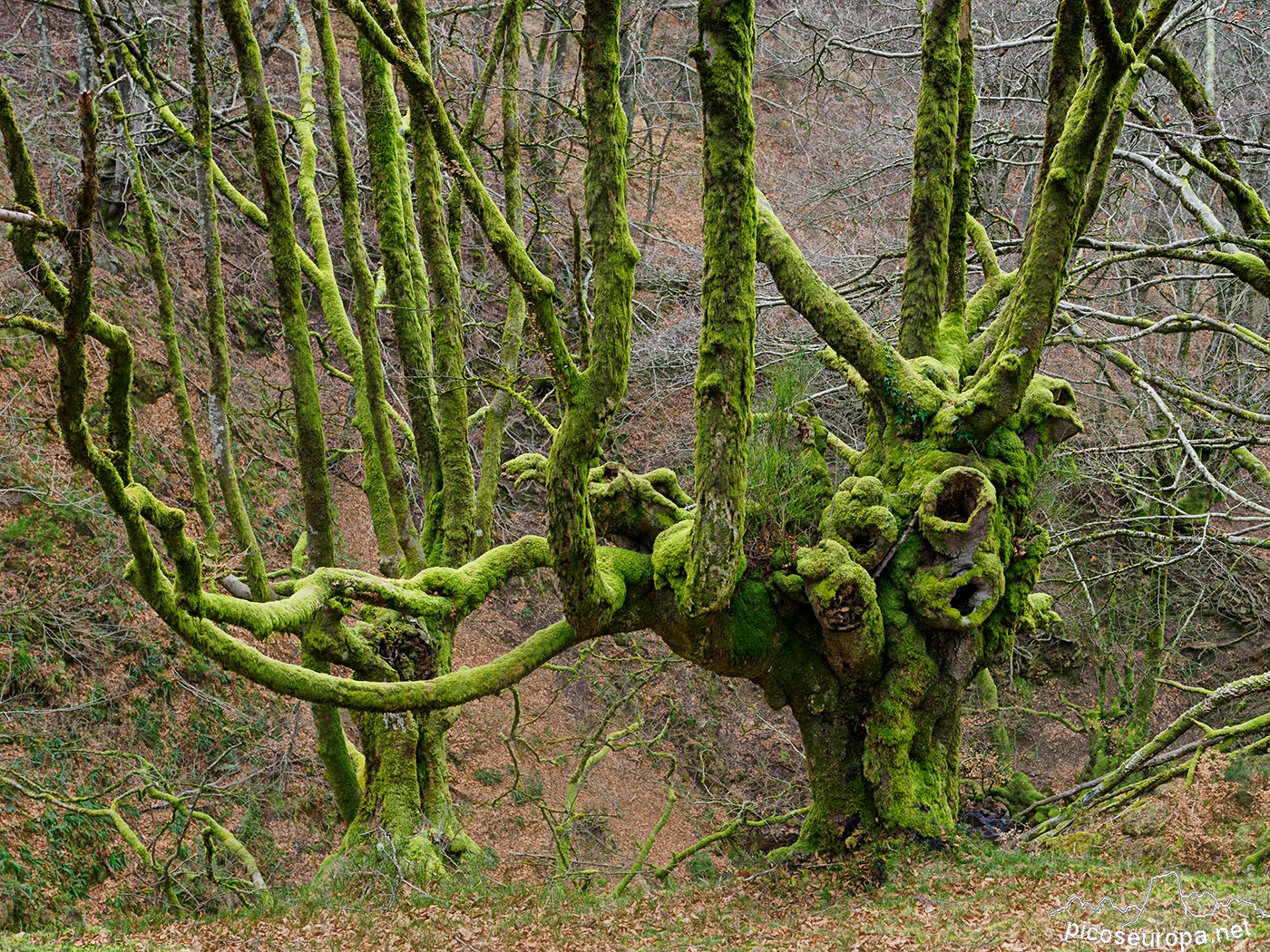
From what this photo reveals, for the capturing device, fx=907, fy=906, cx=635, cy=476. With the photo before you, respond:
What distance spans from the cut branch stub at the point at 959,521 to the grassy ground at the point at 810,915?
6.76 feet

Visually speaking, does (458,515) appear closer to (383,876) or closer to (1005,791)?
(383,876)

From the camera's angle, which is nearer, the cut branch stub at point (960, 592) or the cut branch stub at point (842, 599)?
the cut branch stub at point (842, 599)

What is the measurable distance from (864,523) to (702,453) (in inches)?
72.9

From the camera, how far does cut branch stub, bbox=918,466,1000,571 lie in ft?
19.8

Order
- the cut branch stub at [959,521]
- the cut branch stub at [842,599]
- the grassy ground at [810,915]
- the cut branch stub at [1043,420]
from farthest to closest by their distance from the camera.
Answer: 1. the cut branch stub at [1043,420]
2. the cut branch stub at [959,521]
3. the cut branch stub at [842,599]
4. the grassy ground at [810,915]

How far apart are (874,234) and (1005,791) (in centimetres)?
734

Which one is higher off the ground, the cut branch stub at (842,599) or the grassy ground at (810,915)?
the cut branch stub at (842,599)

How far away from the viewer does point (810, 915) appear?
5777 mm

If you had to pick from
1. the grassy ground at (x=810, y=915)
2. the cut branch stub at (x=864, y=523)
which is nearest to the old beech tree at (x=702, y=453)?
the cut branch stub at (x=864, y=523)

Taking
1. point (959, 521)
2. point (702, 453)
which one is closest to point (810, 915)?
point (959, 521)

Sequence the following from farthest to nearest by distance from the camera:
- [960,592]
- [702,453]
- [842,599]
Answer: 1. [960,592]
2. [842,599]
3. [702,453]

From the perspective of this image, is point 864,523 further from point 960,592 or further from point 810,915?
point 810,915

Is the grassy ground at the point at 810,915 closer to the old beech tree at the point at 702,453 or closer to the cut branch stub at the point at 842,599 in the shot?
the old beech tree at the point at 702,453

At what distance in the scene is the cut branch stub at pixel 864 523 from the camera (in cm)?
628
